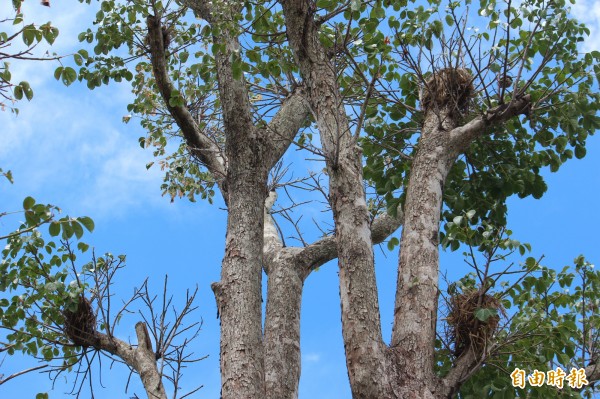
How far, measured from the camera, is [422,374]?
15.7ft

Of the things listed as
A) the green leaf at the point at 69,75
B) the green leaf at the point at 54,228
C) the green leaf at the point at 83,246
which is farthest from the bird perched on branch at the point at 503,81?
the green leaf at the point at 83,246

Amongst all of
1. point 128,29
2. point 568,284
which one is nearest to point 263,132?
point 128,29

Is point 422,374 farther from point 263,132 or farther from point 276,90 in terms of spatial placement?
point 276,90

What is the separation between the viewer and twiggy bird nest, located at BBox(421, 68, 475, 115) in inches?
251

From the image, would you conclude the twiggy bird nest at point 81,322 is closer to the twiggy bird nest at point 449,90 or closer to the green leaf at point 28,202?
the green leaf at point 28,202

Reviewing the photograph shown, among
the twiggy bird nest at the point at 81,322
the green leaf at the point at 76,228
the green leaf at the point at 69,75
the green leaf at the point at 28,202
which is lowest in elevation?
the green leaf at the point at 76,228

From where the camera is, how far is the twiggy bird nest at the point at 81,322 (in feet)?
22.1

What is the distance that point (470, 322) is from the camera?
5.28 metres

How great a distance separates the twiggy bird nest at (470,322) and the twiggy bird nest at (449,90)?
1.82 metres

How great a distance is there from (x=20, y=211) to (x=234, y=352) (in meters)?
1.99

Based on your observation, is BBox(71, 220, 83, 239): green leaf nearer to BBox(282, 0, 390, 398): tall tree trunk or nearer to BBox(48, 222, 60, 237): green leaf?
BBox(48, 222, 60, 237): green leaf

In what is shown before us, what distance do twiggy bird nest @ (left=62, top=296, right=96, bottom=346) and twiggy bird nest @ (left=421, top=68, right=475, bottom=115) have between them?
3799mm

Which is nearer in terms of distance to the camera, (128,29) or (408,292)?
(408,292)

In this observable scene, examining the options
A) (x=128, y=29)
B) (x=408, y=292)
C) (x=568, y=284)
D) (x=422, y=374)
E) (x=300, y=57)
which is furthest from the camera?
(x=128, y=29)
